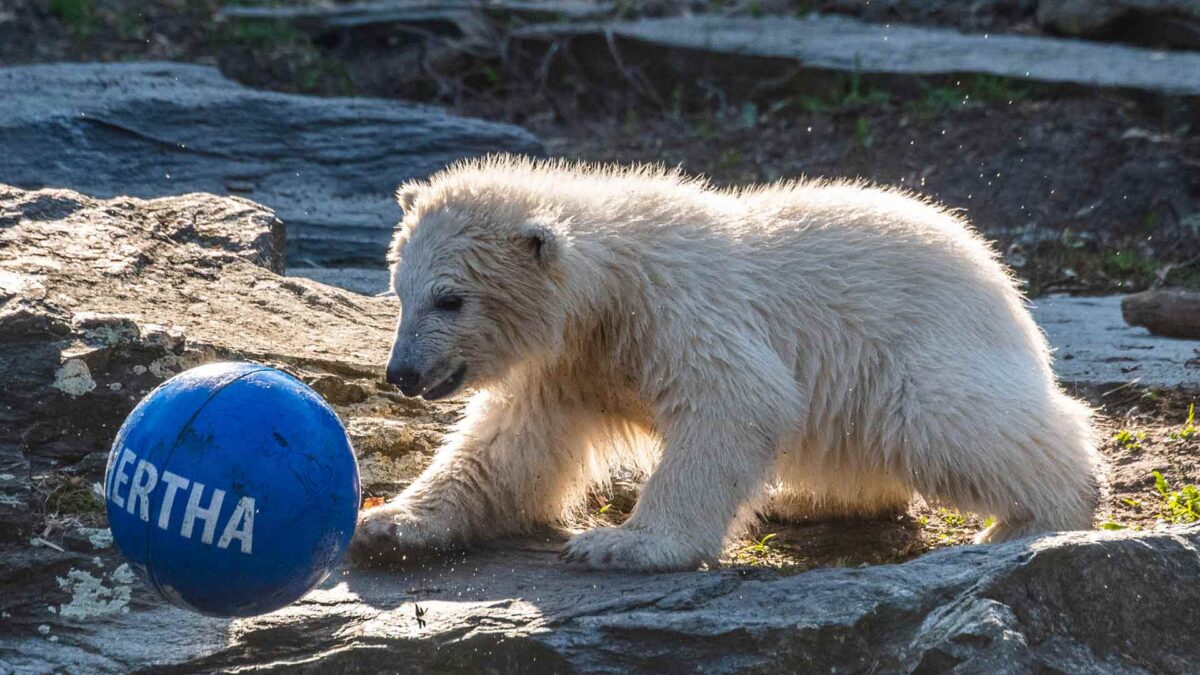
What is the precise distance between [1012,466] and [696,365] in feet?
3.54

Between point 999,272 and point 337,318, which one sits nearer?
point 999,272

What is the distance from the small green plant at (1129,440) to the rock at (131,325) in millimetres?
2712

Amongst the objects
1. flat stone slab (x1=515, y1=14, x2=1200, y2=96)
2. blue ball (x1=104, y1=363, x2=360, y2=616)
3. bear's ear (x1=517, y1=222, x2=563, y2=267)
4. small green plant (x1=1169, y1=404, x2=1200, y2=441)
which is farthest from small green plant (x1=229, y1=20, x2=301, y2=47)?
blue ball (x1=104, y1=363, x2=360, y2=616)

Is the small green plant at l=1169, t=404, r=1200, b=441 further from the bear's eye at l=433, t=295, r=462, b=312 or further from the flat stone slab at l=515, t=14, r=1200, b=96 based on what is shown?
the flat stone slab at l=515, t=14, r=1200, b=96

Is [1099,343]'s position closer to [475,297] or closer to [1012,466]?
[1012,466]

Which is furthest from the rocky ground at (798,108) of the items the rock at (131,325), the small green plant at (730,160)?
the rock at (131,325)

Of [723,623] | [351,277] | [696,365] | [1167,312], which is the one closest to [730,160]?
[351,277]

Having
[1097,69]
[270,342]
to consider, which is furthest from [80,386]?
[1097,69]

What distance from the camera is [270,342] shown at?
17.1 feet

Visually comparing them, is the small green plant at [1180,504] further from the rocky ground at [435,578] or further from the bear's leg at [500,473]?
the bear's leg at [500,473]

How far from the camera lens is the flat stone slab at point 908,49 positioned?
11023 mm

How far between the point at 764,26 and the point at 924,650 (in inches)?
392

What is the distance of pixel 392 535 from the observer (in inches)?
170

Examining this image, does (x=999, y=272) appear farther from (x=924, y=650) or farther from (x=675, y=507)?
(x=924, y=650)
